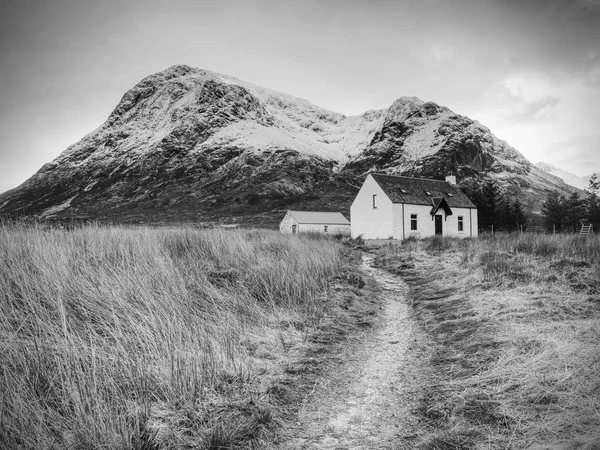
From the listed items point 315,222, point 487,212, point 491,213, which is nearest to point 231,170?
point 315,222

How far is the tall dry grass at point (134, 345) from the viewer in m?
2.47

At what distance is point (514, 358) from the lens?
385 cm

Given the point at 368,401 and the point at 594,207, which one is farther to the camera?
the point at 594,207

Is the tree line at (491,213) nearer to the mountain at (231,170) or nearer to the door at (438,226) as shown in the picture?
the door at (438,226)

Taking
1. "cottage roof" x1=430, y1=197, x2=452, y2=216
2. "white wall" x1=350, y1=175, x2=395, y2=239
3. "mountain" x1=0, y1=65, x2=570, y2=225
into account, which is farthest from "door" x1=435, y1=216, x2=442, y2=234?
"mountain" x1=0, y1=65, x2=570, y2=225

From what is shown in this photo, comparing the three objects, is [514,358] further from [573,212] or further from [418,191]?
[573,212]

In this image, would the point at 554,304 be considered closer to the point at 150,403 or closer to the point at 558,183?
the point at 150,403

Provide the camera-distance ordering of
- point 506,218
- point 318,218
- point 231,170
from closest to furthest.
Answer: point 506,218
point 318,218
point 231,170

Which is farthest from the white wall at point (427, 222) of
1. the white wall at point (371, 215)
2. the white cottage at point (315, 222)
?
the white cottage at point (315, 222)

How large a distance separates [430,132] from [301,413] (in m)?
210

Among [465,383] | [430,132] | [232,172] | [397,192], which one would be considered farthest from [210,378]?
[430,132]

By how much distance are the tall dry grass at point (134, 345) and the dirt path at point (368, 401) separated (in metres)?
0.48

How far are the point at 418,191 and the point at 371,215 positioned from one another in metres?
5.82

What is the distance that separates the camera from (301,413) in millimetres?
3229
